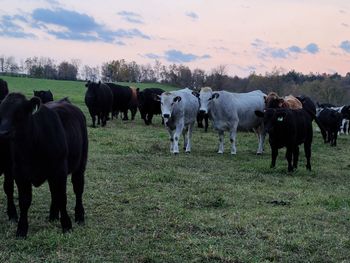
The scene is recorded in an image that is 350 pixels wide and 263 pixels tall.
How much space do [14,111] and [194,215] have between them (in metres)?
3.22

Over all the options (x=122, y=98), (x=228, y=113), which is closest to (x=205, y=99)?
(x=228, y=113)

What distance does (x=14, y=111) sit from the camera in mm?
5719

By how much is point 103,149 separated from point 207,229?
8.71 m

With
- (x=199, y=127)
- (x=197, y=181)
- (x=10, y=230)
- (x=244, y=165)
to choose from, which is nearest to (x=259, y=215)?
(x=197, y=181)

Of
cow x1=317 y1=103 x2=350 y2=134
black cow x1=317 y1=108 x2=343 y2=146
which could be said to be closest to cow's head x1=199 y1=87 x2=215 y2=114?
black cow x1=317 y1=108 x2=343 y2=146

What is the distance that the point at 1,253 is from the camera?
5.63m

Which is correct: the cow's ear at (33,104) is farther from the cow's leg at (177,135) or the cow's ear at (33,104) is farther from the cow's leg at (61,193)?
the cow's leg at (177,135)

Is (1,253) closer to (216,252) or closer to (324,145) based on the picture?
(216,252)

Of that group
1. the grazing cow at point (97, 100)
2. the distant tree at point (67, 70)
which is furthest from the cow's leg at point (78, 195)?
the distant tree at point (67, 70)

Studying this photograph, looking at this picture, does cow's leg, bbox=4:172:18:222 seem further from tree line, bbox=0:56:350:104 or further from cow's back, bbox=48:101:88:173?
tree line, bbox=0:56:350:104

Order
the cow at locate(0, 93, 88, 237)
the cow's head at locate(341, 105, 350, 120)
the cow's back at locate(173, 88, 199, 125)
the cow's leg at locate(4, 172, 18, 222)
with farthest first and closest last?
the cow's head at locate(341, 105, 350, 120), the cow's back at locate(173, 88, 199, 125), the cow's leg at locate(4, 172, 18, 222), the cow at locate(0, 93, 88, 237)

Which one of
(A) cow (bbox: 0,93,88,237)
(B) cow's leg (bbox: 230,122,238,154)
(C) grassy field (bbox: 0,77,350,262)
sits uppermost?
(A) cow (bbox: 0,93,88,237)

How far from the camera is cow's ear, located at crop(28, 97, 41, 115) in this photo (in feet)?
19.1

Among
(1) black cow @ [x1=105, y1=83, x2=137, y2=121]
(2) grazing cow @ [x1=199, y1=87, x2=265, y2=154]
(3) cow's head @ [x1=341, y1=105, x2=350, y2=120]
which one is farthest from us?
(1) black cow @ [x1=105, y1=83, x2=137, y2=121]
